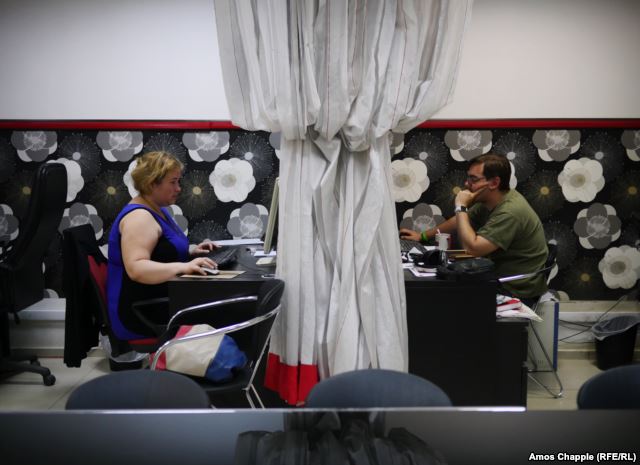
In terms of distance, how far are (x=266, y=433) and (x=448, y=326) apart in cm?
162

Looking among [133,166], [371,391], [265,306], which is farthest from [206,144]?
[371,391]

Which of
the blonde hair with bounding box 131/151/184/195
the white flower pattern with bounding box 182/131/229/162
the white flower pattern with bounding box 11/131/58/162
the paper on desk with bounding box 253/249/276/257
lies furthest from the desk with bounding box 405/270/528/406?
the white flower pattern with bounding box 11/131/58/162

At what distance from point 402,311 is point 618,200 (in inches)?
104

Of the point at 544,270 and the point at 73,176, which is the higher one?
the point at 73,176

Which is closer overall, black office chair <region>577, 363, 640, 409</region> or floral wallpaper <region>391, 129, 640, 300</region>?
black office chair <region>577, 363, 640, 409</region>

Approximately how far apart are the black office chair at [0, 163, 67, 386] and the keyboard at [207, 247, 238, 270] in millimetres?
1051

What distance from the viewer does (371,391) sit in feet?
5.83

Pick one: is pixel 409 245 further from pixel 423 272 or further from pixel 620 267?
pixel 620 267

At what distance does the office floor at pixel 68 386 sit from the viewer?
11.6 feet

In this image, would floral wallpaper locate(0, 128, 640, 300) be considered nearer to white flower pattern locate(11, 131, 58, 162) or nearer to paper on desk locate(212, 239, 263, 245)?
white flower pattern locate(11, 131, 58, 162)

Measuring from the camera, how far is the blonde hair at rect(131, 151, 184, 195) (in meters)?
3.13

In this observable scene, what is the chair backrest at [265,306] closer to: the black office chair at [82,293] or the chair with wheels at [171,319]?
the chair with wheels at [171,319]

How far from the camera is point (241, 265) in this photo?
3.29 m

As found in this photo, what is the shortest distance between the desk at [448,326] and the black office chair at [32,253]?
132 centimetres
